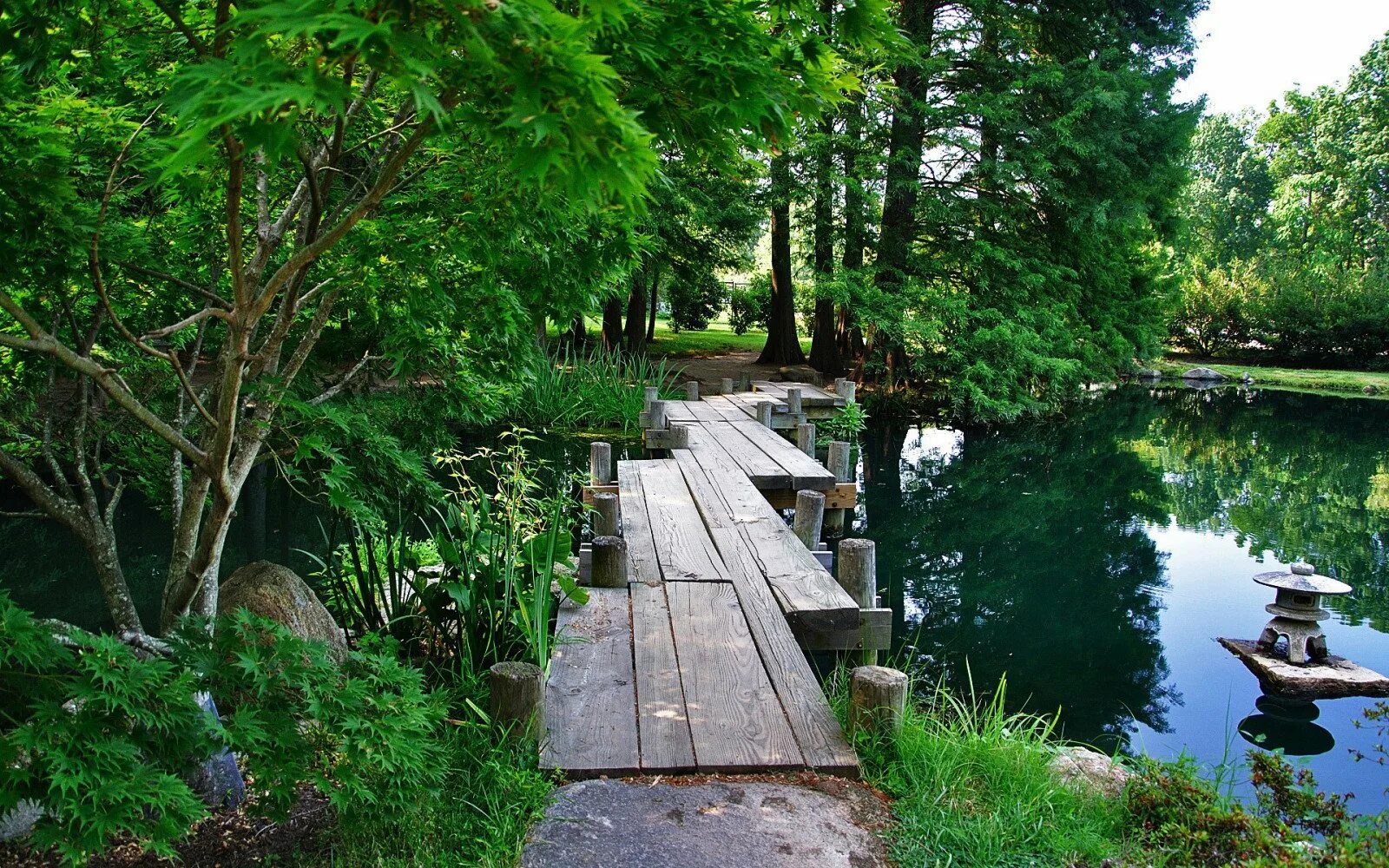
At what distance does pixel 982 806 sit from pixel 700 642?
1441 mm

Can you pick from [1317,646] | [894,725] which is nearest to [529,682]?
[894,725]

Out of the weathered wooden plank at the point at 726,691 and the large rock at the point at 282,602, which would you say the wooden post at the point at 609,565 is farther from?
the large rock at the point at 282,602

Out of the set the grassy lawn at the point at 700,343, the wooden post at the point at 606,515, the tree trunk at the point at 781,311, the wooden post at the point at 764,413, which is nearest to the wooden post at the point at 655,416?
the wooden post at the point at 764,413

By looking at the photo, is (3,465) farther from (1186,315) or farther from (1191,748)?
(1186,315)

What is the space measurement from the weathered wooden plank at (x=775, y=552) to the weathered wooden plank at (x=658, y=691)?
2.16ft

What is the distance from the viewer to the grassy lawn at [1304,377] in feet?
78.6

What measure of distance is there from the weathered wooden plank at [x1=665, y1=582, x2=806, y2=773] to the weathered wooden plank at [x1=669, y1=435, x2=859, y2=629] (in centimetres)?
32

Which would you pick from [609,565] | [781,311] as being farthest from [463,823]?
[781,311]

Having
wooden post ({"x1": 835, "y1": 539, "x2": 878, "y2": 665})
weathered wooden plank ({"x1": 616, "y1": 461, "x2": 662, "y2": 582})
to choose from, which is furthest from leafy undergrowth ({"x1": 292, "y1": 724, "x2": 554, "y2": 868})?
wooden post ({"x1": 835, "y1": 539, "x2": 878, "y2": 665})

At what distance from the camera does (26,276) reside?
A: 3.25 metres

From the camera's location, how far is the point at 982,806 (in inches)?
127

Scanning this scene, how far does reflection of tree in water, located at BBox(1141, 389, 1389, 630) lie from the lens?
9.84 m

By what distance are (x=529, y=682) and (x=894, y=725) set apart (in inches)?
49.5

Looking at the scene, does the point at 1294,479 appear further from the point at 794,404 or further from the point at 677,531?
the point at 677,531
